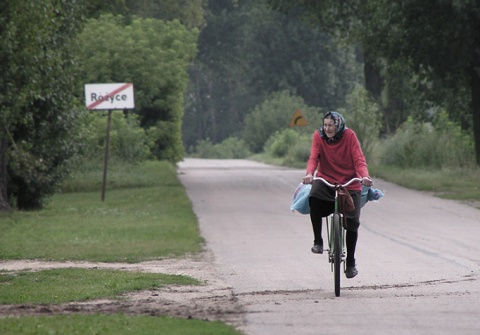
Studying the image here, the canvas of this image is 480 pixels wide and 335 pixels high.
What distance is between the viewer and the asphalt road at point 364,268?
10.5 meters

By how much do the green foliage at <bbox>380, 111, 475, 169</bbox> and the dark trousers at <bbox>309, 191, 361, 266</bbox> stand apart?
27050mm

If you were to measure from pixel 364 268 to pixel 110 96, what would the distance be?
14892 mm

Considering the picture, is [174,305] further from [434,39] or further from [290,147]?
[290,147]

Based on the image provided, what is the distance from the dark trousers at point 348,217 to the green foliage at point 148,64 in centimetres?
3691

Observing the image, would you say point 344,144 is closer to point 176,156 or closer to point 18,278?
point 18,278

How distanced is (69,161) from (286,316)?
68.2 feet

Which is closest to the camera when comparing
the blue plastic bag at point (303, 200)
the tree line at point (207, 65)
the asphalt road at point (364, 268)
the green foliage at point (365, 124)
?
the asphalt road at point (364, 268)

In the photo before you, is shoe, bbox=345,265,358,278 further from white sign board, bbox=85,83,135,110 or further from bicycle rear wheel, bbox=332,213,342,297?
white sign board, bbox=85,83,135,110

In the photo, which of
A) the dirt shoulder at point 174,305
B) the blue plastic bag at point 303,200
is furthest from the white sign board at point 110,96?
the blue plastic bag at point 303,200

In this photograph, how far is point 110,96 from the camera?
97.1 feet

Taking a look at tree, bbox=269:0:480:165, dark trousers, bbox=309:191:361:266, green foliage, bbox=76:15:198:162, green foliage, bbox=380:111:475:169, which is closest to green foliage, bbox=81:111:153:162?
green foliage, bbox=76:15:198:162

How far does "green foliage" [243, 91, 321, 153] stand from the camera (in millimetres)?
87562

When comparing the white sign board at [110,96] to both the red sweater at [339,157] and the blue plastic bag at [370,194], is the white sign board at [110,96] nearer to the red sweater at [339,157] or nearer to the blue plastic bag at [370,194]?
the blue plastic bag at [370,194]

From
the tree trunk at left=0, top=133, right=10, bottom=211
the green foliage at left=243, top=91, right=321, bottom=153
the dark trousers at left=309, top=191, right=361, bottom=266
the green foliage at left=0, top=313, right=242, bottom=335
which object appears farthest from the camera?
the green foliage at left=243, top=91, right=321, bottom=153
